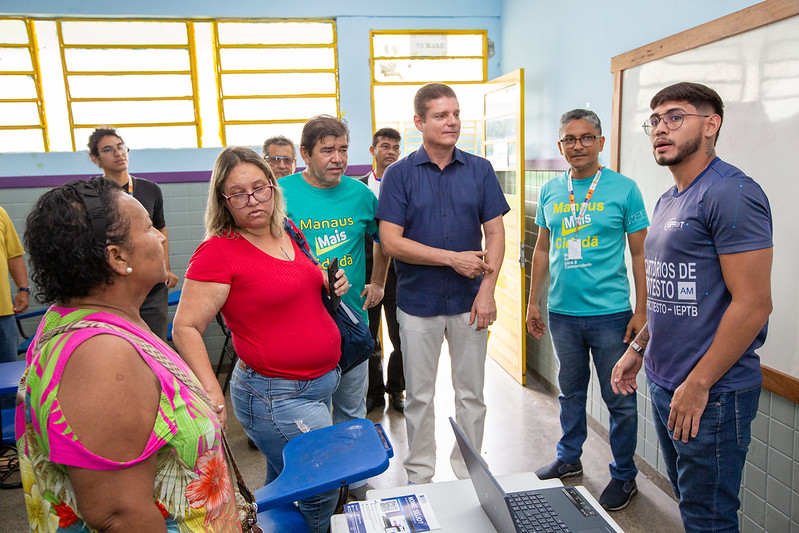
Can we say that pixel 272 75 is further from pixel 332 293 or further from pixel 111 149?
pixel 332 293

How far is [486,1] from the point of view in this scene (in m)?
4.64

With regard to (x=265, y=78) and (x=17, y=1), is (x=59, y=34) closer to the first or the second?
(x=17, y=1)

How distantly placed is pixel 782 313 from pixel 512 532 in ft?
5.08

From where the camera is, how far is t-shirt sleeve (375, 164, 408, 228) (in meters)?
2.23

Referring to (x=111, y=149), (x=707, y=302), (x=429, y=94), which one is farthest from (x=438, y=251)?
(x=111, y=149)

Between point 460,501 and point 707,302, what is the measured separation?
3.01 ft

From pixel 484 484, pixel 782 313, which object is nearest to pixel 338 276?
pixel 484 484

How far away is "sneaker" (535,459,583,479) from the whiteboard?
108 centimetres

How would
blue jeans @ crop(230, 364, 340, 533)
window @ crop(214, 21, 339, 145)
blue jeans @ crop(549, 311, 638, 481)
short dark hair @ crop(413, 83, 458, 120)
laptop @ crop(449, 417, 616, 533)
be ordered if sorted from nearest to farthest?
laptop @ crop(449, 417, 616, 533)
blue jeans @ crop(230, 364, 340, 533)
short dark hair @ crop(413, 83, 458, 120)
blue jeans @ crop(549, 311, 638, 481)
window @ crop(214, 21, 339, 145)

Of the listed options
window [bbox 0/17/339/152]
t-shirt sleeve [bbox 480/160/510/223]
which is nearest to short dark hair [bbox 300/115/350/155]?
t-shirt sleeve [bbox 480/160/510/223]

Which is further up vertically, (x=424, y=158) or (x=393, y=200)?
(x=424, y=158)

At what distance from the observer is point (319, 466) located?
1.30 metres

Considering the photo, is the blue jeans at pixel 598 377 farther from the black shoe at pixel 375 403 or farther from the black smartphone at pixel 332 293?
the black shoe at pixel 375 403

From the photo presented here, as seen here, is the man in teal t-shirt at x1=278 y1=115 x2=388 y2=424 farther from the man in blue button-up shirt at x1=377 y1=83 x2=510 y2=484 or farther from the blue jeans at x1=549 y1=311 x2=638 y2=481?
the blue jeans at x1=549 y1=311 x2=638 y2=481
